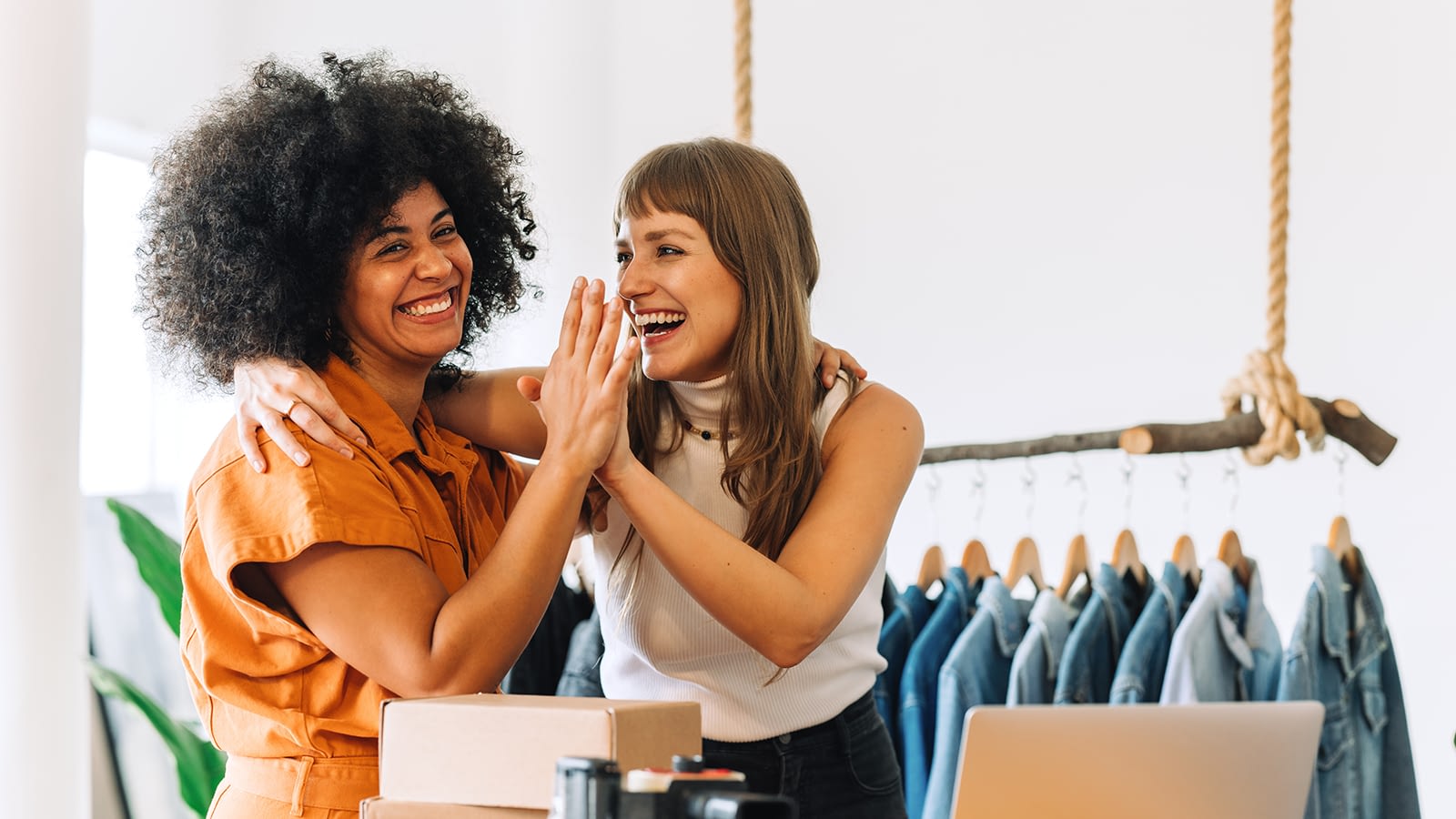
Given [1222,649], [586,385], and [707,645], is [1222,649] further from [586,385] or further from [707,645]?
[586,385]

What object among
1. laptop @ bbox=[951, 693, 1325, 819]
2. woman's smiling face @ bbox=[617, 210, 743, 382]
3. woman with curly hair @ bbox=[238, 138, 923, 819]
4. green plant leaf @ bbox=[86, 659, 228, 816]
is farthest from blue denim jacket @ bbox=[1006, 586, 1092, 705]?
green plant leaf @ bbox=[86, 659, 228, 816]

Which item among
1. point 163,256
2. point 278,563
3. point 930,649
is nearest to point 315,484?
point 278,563

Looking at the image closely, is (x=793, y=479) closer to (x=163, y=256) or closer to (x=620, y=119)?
(x=163, y=256)

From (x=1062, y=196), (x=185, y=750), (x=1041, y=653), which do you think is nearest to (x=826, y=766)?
(x=1041, y=653)

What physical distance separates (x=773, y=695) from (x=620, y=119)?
2753 millimetres

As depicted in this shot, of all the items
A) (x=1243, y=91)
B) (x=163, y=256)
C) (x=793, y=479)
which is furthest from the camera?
(x=1243, y=91)

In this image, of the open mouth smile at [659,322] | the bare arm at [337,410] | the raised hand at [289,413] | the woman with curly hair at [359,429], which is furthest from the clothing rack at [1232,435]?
the raised hand at [289,413]

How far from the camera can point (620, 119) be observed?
408 centimetres

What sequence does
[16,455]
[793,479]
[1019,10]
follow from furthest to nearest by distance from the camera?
[1019,10] → [16,455] → [793,479]

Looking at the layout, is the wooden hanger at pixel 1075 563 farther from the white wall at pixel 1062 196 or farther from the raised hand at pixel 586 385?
the raised hand at pixel 586 385

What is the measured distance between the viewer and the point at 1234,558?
7.89ft

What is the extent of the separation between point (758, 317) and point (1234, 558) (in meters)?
A: 1.18

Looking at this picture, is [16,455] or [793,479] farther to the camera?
[16,455]

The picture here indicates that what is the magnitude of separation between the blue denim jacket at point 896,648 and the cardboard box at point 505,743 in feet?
4.25
